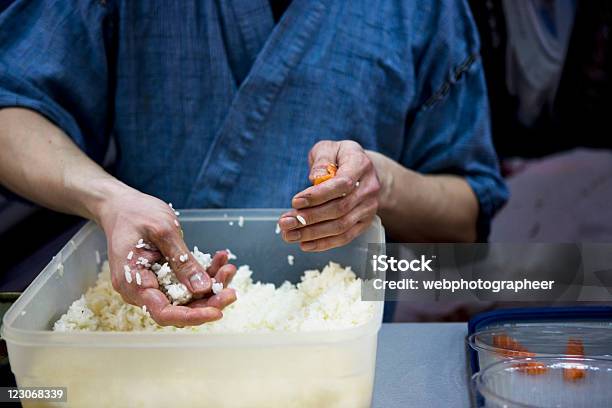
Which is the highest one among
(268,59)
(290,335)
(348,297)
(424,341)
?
(268,59)

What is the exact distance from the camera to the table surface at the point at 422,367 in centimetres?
86

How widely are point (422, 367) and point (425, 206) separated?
33 centimetres

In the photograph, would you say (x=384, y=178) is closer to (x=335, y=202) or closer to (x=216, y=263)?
(x=335, y=202)

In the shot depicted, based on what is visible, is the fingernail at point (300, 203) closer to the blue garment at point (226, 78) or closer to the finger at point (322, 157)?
the finger at point (322, 157)

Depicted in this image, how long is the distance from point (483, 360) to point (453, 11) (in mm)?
582

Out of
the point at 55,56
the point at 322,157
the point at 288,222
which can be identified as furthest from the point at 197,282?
the point at 55,56

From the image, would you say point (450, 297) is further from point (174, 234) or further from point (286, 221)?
point (174, 234)

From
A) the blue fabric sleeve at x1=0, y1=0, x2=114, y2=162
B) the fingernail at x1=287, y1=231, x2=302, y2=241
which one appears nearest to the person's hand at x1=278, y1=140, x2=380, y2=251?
the fingernail at x1=287, y1=231, x2=302, y2=241

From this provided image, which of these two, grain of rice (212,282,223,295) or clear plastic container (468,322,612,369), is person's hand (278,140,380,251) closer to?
grain of rice (212,282,223,295)

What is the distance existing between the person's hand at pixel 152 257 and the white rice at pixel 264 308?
2cm

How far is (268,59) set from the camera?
1.11m

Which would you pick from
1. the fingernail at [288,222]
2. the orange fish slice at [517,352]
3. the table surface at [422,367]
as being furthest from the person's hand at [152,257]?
the orange fish slice at [517,352]

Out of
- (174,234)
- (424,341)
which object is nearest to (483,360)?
(424,341)

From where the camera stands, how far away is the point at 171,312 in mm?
789
